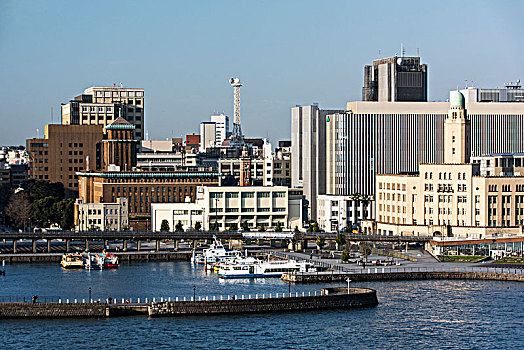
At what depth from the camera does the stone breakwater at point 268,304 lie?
101m

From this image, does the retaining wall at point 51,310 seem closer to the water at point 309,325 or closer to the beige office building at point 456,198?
the water at point 309,325

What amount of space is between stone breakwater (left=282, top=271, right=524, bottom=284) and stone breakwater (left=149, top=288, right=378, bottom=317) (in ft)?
57.6

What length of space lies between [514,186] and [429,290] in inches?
1958

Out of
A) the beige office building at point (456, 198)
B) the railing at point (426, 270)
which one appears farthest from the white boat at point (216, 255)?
the beige office building at point (456, 198)

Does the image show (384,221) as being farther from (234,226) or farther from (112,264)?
(112,264)

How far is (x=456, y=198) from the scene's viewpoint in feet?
538

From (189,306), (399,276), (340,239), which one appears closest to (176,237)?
(340,239)

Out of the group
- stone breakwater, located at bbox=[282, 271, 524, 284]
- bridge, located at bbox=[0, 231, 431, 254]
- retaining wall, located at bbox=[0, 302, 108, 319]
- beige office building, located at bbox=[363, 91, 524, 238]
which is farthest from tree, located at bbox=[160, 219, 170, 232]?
retaining wall, located at bbox=[0, 302, 108, 319]

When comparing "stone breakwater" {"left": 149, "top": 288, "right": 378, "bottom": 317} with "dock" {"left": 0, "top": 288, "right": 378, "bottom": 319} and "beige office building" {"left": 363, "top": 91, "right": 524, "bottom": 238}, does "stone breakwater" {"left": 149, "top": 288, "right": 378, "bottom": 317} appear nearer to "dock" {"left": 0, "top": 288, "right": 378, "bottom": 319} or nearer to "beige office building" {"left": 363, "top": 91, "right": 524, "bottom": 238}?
"dock" {"left": 0, "top": 288, "right": 378, "bottom": 319}

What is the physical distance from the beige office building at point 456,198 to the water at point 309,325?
3984 cm

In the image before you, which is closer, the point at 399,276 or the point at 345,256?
the point at 399,276

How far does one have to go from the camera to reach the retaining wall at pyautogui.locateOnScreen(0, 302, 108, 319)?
324 ft

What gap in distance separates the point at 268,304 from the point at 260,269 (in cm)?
3114

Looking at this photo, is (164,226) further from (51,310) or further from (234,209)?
(51,310)
